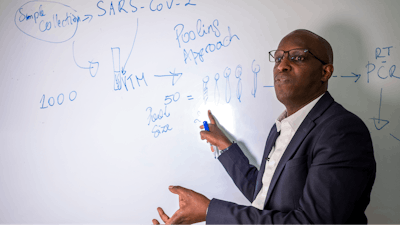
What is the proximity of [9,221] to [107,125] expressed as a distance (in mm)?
771

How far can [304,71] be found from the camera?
89 centimetres

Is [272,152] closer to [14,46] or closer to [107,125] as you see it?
[107,125]

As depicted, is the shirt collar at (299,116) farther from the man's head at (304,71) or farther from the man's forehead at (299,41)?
the man's forehead at (299,41)

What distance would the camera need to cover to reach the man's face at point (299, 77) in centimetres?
89

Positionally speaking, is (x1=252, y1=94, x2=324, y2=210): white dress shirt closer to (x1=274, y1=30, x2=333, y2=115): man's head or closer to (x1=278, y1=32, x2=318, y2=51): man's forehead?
(x1=274, y1=30, x2=333, y2=115): man's head

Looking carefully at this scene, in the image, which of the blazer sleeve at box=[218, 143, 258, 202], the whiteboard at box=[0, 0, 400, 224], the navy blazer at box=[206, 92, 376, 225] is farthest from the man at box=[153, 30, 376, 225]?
the whiteboard at box=[0, 0, 400, 224]

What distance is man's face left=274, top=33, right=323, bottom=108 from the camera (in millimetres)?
892

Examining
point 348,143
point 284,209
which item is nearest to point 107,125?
point 284,209

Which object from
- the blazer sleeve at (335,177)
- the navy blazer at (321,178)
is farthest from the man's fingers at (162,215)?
the blazer sleeve at (335,177)

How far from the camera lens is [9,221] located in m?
1.30

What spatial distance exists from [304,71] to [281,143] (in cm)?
30

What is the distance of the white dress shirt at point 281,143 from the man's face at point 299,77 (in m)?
0.04

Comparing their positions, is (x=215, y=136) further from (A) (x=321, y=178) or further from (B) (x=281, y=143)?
(A) (x=321, y=178)

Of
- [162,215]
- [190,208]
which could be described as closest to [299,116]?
[190,208]
